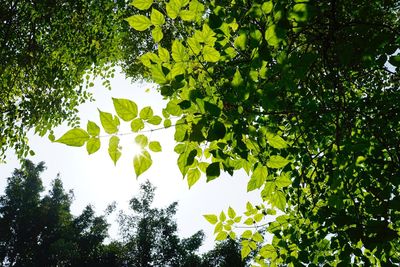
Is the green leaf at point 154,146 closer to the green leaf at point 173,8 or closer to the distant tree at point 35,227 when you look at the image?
the green leaf at point 173,8

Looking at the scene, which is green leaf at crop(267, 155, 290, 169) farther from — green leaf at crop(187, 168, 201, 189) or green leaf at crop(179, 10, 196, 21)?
green leaf at crop(179, 10, 196, 21)

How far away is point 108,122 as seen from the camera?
1.53 meters

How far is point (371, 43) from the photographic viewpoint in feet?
6.66

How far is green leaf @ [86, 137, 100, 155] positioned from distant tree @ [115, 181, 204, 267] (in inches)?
1537

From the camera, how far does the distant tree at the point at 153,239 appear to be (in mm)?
38394

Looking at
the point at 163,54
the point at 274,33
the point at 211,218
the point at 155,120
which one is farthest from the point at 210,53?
the point at 211,218

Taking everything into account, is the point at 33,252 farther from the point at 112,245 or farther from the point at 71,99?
the point at 71,99

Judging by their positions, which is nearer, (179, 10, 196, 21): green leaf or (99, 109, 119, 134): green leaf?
(99, 109, 119, 134): green leaf

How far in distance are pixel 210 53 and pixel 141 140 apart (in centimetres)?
73

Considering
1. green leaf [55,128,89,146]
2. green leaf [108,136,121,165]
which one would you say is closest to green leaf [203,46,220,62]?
green leaf [108,136,121,165]

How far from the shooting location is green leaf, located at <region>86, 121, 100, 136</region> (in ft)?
4.97

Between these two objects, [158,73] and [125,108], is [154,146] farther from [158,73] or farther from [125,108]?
[158,73]

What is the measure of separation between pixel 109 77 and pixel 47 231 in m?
39.0

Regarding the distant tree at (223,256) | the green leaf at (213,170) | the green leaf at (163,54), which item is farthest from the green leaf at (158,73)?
the distant tree at (223,256)
